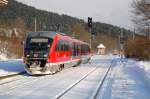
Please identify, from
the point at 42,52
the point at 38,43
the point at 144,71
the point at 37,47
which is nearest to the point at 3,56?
the point at 38,43

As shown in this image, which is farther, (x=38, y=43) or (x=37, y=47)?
(x=38, y=43)

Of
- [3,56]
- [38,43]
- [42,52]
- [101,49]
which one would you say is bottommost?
[3,56]

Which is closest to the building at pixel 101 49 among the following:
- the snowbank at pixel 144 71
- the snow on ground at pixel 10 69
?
the snow on ground at pixel 10 69

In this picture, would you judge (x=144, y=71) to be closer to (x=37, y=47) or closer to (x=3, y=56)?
(x=37, y=47)

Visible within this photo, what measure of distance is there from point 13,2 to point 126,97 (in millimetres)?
123814

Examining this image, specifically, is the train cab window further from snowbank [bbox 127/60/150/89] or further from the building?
the building

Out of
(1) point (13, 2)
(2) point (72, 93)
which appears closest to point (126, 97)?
(2) point (72, 93)

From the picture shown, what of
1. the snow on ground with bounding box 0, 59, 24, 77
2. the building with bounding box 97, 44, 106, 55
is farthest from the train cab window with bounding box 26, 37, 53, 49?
the building with bounding box 97, 44, 106, 55

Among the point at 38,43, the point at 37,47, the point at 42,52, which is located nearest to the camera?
the point at 42,52

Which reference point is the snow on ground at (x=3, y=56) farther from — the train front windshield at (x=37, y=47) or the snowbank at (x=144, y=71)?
the train front windshield at (x=37, y=47)

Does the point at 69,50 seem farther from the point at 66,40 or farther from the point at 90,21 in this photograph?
the point at 90,21

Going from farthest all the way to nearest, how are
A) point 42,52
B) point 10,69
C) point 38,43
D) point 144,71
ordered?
point 10,69 → point 144,71 → point 38,43 → point 42,52

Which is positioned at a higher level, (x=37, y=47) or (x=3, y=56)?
(x=37, y=47)

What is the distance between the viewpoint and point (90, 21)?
144 feet
